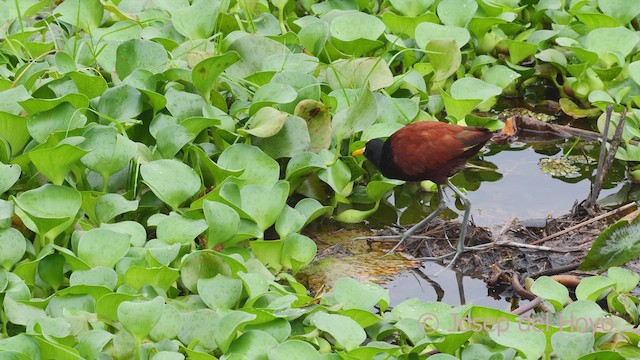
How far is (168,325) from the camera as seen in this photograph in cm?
290

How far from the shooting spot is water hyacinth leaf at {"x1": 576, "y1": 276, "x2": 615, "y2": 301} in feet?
10.6

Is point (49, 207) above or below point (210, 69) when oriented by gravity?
below

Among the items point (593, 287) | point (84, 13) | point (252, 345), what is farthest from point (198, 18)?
point (593, 287)

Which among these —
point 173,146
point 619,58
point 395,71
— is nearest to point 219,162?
point 173,146

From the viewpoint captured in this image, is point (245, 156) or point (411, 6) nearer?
point (245, 156)

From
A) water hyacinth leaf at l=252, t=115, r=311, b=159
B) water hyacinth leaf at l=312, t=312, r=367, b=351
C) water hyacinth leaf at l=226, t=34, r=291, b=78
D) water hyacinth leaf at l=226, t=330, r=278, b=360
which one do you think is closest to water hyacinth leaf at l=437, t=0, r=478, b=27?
water hyacinth leaf at l=226, t=34, r=291, b=78

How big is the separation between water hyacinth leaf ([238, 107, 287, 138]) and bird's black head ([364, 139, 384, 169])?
366 mm

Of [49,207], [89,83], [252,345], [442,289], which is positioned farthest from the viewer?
[89,83]

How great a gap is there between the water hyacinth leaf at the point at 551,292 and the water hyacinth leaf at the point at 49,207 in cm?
154

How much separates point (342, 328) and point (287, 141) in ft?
4.08

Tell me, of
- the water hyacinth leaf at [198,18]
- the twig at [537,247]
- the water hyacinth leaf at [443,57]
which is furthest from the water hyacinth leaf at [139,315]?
the water hyacinth leaf at [443,57]

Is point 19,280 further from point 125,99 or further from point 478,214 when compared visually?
point 478,214

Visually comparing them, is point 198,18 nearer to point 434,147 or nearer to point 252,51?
point 252,51

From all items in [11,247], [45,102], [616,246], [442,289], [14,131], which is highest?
[45,102]
